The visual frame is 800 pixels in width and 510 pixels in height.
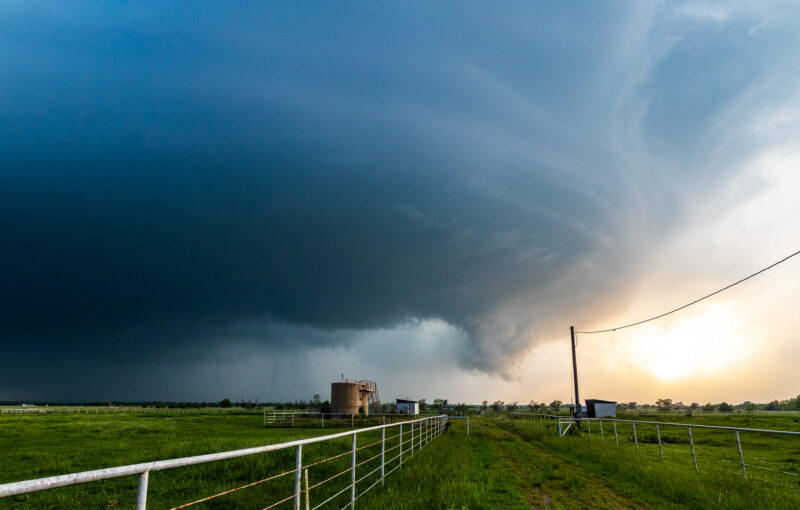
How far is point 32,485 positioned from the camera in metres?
2.14

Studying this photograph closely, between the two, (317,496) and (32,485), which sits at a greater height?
(32,485)

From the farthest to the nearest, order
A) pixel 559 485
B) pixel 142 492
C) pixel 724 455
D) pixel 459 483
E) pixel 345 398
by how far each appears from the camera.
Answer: pixel 345 398 → pixel 724 455 → pixel 559 485 → pixel 459 483 → pixel 142 492

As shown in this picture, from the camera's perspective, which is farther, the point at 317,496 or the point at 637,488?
the point at 637,488

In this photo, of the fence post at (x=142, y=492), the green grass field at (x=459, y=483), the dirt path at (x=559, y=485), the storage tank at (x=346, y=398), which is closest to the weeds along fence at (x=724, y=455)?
the green grass field at (x=459, y=483)

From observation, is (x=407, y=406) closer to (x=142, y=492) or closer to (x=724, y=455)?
(x=724, y=455)

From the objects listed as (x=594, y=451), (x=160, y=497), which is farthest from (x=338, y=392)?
(x=160, y=497)

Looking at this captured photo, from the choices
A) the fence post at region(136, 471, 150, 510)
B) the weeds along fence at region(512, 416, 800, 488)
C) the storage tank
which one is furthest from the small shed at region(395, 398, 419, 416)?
the fence post at region(136, 471, 150, 510)

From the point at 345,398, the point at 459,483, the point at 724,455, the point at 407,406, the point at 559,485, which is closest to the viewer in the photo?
the point at 459,483

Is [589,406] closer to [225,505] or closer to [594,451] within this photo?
[594,451]

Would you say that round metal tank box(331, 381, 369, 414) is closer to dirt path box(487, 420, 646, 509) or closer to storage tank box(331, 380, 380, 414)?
storage tank box(331, 380, 380, 414)

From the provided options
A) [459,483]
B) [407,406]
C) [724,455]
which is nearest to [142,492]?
[459,483]

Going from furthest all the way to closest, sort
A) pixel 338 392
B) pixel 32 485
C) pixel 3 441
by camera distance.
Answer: pixel 338 392, pixel 3 441, pixel 32 485

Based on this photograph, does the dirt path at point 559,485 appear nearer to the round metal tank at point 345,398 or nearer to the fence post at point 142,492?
the fence post at point 142,492

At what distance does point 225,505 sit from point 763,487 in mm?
11826
